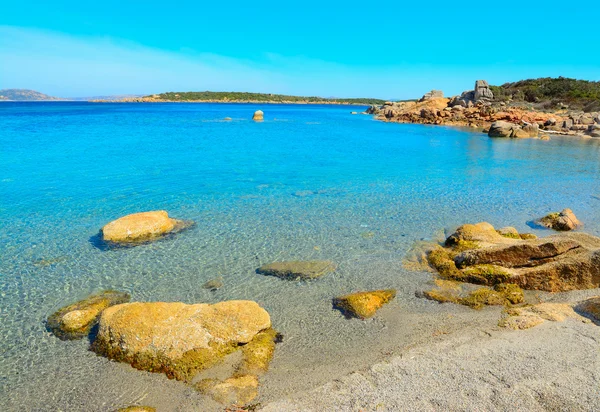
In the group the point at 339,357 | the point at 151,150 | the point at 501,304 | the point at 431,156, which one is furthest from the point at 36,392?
the point at 431,156

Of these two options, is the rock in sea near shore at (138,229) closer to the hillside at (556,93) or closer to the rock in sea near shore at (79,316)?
the rock in sea near shore at (79,316)

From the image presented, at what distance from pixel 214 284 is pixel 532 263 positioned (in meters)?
8.33

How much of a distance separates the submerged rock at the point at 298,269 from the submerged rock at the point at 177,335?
8.28ft

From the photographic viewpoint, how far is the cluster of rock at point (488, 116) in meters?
47.7

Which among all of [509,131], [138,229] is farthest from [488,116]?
[138,229]

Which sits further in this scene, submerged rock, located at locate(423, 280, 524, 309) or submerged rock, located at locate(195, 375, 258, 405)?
submerged rock, located at locate(423, 280, 524, 309)

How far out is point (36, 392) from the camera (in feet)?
20.7

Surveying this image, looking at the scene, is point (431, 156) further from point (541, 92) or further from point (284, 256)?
point (541, 92)

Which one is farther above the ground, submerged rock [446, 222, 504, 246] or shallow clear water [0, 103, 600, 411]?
submerged rock [446, 222, 504, 246]

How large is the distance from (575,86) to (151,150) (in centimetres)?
8460

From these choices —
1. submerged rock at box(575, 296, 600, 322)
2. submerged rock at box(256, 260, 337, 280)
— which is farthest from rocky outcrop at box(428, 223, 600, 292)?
submerged rock at box(256, 260, 337, 280)

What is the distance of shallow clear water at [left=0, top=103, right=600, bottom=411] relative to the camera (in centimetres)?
686

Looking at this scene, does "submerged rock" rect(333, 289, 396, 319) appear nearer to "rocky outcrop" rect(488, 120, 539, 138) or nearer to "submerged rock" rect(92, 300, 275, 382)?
"submerged rock" rect(92, 300, 275, 382)

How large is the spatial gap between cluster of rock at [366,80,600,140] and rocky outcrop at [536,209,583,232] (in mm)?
35765
